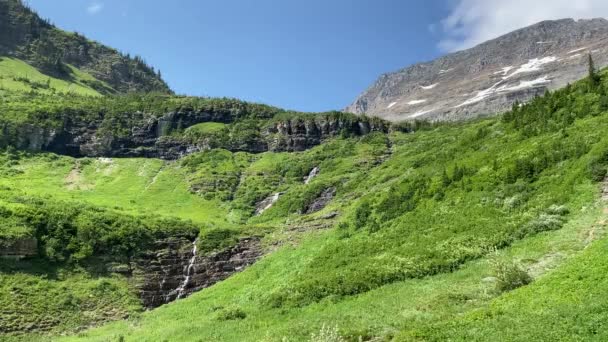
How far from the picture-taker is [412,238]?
38188 millimetres

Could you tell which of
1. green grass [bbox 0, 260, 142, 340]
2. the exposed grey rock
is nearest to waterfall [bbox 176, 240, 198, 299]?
green grass [bbox 0, 260, 142, 340]

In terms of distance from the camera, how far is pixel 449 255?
3262cm

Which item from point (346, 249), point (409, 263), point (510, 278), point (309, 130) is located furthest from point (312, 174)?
point (510, 278)

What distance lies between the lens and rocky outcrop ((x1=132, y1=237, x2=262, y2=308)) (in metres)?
51.6

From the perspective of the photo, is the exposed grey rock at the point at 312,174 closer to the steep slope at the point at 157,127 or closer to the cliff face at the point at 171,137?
the steep slope at the point at 157,127

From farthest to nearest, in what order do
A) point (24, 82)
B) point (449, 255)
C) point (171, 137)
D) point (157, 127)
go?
point (24, 82) < point (157, 127) < point (171, 137) < point (449, 255)

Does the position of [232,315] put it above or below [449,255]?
below

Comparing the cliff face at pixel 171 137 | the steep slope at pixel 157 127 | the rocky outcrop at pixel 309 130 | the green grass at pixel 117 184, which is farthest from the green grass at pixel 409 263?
the steep slope at pixel 157 127

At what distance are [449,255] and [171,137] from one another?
10395 centimetres

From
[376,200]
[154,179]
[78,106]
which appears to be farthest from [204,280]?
[78,106]

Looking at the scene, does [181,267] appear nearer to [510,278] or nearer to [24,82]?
[510,278]

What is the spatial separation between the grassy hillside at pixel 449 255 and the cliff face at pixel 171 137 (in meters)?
46.9

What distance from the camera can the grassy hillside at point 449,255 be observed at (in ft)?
67.5

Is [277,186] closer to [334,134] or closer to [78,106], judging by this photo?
[334,134]
